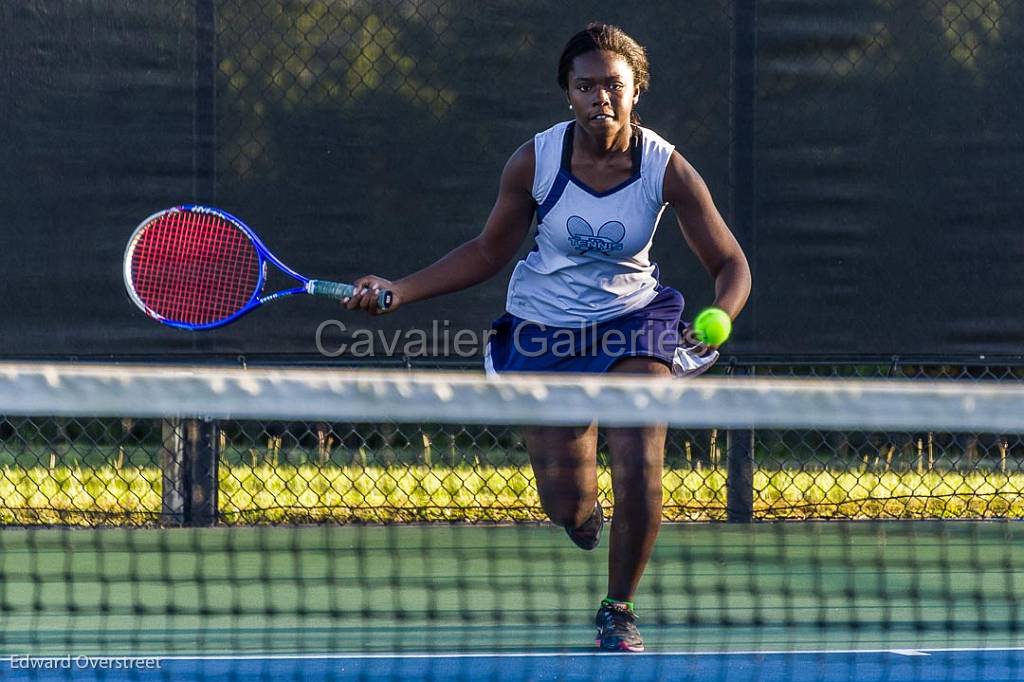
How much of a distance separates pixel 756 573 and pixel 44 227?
9.71ft

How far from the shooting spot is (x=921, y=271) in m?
5.67

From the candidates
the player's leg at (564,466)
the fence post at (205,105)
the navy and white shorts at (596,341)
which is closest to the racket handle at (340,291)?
the navy and white shorts at (596,341)

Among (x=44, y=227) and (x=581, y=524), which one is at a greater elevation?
(x=44, y=227)

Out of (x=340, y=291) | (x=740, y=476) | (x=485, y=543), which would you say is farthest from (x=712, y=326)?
(x=740, y=476)

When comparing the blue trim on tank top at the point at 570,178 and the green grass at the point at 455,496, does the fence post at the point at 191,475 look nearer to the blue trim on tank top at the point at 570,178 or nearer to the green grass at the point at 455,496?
the green grass at the point at 455,496

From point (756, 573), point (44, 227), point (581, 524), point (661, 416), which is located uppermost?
point (44, 227)

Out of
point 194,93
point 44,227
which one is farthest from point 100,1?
point 44,227

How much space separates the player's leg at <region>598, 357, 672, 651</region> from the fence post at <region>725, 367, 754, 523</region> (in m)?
2.10

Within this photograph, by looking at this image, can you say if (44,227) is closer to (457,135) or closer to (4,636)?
(457,135)

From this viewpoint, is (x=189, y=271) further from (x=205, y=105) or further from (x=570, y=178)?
(x=570, y=178)

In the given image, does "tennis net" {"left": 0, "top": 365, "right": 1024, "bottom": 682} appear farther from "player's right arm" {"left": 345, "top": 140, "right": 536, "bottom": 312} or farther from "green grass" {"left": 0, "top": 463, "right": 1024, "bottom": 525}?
"player's right arm" {"left": 345, "top": 140, "right": 536, "bottom": 312}

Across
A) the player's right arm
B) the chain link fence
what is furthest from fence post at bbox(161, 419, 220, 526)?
the player's right arm

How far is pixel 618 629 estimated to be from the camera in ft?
12.1

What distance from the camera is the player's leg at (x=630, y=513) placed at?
3.64m
